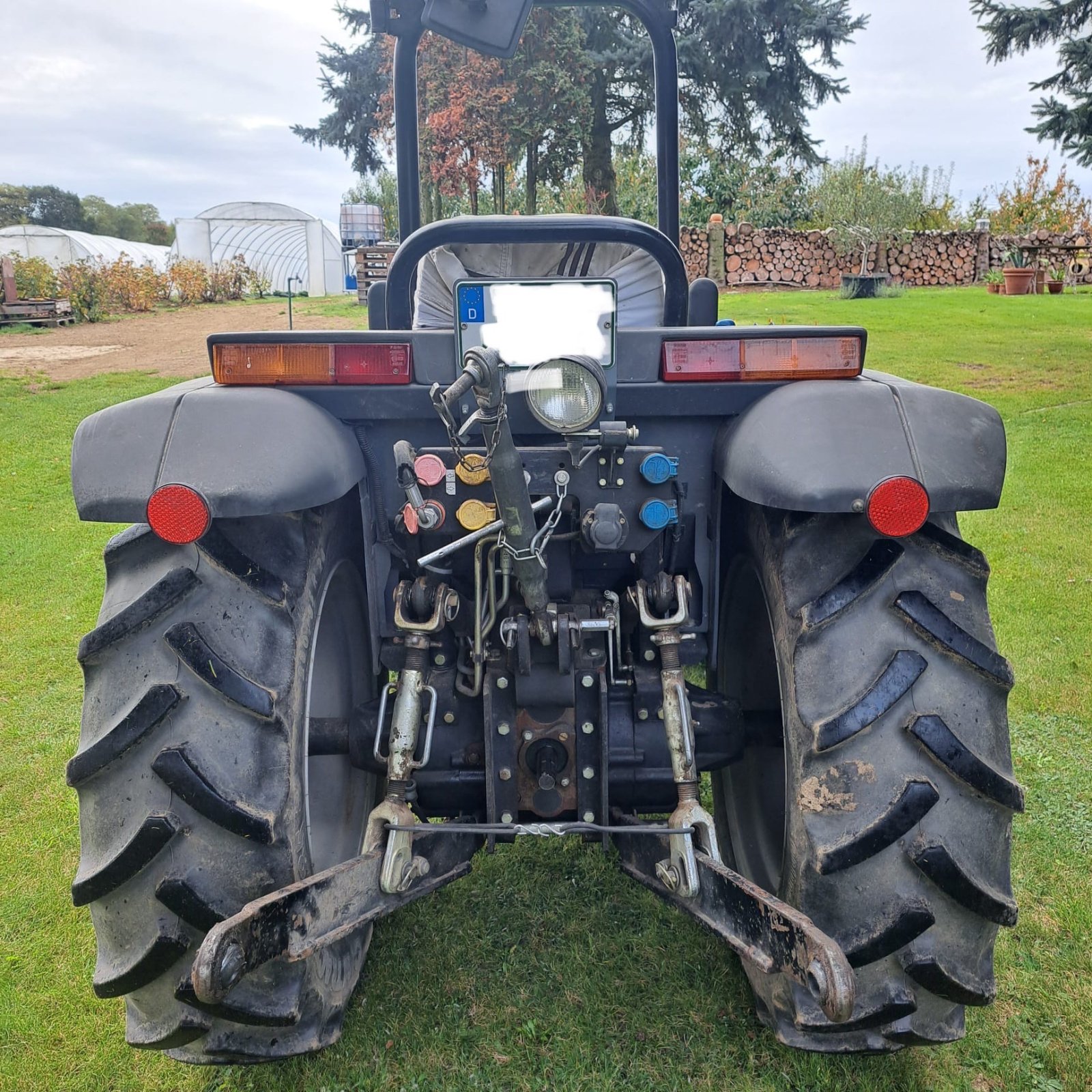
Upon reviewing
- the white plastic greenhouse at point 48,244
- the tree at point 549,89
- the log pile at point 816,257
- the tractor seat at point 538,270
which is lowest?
the tractor seat at point 538,270

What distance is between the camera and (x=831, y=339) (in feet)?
6.82

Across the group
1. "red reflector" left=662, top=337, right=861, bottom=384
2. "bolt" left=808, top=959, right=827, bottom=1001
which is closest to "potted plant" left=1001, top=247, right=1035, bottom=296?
"red reflector" left=662, top=337, right=861, bottom=384

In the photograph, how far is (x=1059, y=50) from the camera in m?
11.6

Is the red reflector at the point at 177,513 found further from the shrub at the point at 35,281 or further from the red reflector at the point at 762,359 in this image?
the shrub at the point at 35,281

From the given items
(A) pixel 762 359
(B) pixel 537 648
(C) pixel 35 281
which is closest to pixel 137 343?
(C) pixel 35 281

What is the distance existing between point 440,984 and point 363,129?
16.7 metres

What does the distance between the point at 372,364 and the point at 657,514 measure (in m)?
0.68

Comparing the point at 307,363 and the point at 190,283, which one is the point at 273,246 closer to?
the point at 190,283

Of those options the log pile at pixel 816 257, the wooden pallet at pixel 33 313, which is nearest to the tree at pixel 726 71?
the log pile at pixel 816 257

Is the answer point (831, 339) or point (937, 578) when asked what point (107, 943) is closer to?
point (937, 578)

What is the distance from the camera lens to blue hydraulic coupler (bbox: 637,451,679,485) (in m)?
2.02

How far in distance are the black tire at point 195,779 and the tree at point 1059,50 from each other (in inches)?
503

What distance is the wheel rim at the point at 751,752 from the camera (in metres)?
2.51

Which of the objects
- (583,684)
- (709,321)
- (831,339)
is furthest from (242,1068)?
(709,321)
